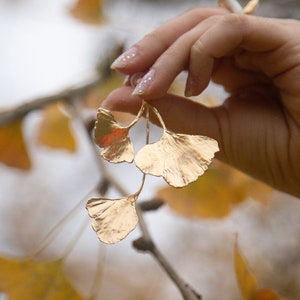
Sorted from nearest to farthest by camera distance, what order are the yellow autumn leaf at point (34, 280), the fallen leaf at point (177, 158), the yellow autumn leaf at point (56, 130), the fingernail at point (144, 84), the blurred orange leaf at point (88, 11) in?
the fallen leaf at point (177, 158), the fingernail at point (144, 84), the yellow autumn leaf at point (34, 280), the yellow autumn leaf at point (56, 130), the blurred orange leaf at point (88, 11)

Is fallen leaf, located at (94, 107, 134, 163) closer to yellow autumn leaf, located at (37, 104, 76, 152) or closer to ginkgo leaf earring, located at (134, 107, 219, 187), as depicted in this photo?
ginkgo leaf earring, located at (134, 107, 219, 187)

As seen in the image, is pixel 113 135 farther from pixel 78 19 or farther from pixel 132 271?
pixel 132 271

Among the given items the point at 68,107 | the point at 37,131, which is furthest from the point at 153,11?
the point at 68,107

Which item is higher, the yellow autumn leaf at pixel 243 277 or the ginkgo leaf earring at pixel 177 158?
the ginkgo leaf earring at pixel 177 158

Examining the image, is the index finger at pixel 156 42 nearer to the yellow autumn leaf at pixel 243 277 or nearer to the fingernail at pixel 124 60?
the fingernail at pixel 124 60

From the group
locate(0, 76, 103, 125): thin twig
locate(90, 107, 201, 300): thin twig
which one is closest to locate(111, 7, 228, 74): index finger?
locate(90, 107, 201, 300): thin twig

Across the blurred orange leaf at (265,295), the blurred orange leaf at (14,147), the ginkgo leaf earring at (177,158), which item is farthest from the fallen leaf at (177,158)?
the blurred orange leaf at (14,147)
